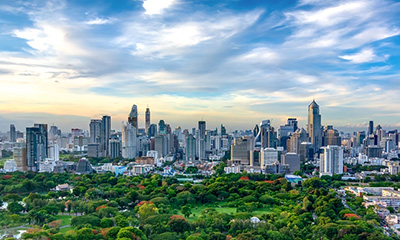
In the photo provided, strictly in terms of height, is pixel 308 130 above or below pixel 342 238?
above

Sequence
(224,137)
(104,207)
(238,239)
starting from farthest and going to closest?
(224,137)
(104,207)
(238,239)

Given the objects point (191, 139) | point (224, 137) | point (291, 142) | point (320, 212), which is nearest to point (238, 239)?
point (320, 212)

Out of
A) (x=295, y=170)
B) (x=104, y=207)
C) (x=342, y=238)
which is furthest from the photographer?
(x=295, y=170)

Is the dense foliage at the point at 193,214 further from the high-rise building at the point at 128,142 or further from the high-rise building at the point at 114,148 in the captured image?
the high-rise building at the point at 128,142

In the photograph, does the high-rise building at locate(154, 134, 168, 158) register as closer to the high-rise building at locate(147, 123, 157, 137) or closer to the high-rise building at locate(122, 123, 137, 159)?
the high-rise building at locate(122, 123, 137, 159)

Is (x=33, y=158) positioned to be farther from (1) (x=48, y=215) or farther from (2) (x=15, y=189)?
(1) (x=48, y=215)

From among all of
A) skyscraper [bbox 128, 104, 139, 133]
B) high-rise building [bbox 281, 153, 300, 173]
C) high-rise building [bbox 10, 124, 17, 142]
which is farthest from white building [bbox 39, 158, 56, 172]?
high-rise building [bbox 10, 124, 17, 142]

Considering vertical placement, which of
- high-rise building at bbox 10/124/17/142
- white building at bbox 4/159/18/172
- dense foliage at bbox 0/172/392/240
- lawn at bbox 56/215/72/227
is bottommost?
lawn at bbox 56/215/72/227
